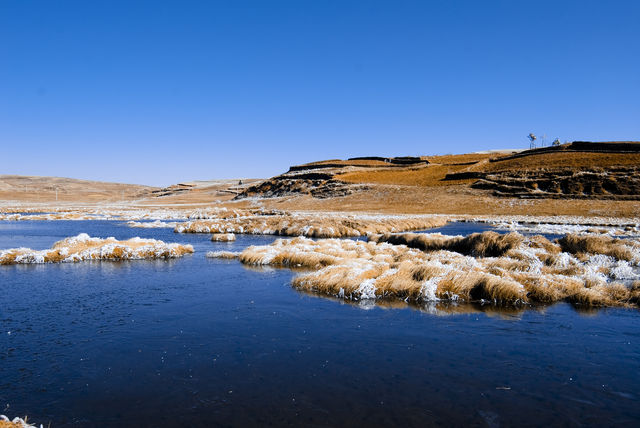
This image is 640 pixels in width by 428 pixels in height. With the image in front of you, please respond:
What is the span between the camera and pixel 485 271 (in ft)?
64.2

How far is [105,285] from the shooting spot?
19.6m

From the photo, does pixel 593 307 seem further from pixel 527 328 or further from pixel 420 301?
pixel 420 301

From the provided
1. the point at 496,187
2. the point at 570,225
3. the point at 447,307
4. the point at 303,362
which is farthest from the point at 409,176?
the point at 303,362

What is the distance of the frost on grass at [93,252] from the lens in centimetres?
2567

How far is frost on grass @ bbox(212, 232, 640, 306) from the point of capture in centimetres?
1686

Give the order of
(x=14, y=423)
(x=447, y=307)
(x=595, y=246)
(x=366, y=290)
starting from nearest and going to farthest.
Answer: (x=14, y=423) → (x=447, y=307) → (x=366, y=290) → (x=595, y=246)

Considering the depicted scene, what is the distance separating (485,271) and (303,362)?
1164cm

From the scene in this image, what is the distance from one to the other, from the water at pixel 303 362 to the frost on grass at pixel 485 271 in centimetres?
121

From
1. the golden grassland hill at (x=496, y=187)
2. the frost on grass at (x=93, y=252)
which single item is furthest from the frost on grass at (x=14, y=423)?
the golden grassland hill at (x=496, y=187)

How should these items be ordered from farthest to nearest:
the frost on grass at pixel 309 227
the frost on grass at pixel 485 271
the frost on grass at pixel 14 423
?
the frost on grass at pixel 309 227 < the frost on grass at pixel 485 271 < the frost on grass at pixel 14 423

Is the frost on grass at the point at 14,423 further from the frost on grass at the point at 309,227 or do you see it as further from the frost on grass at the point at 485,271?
the frost on grass at the point at 309,227

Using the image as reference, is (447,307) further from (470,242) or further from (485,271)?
(470,242)

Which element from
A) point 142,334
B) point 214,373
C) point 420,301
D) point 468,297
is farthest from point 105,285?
point 468,297

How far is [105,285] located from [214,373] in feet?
38.5
